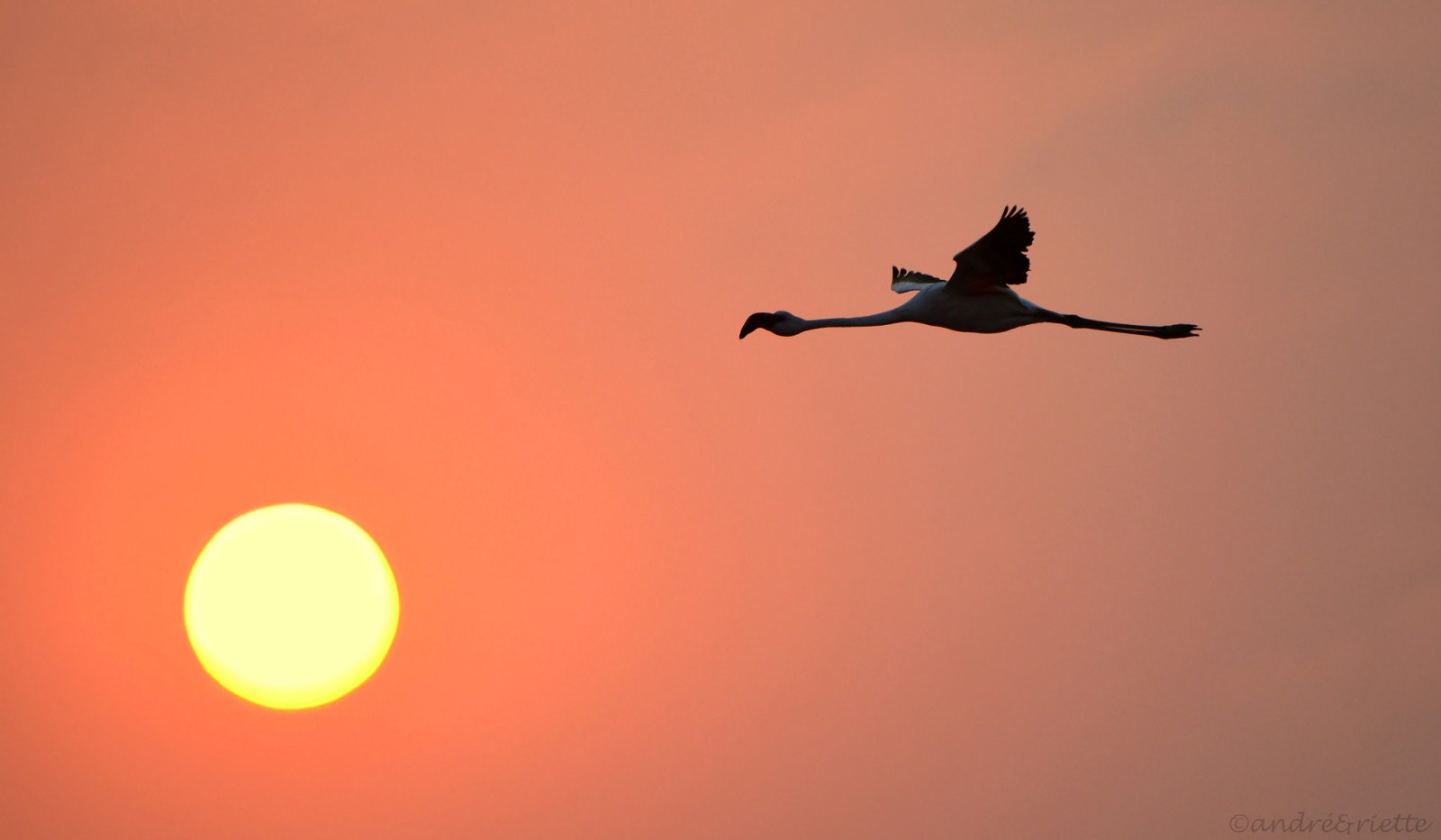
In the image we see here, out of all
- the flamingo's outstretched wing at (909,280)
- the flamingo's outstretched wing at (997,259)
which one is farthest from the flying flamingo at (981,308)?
the flamingo's outstretched wing at (909,280)

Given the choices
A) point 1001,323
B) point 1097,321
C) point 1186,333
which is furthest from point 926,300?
point 1186,333

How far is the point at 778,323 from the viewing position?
1455 centimetres

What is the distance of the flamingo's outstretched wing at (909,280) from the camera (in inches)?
717

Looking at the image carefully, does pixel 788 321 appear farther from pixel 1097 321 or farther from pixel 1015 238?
pixel 1097 321

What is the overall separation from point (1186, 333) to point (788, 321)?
5770 millimetres

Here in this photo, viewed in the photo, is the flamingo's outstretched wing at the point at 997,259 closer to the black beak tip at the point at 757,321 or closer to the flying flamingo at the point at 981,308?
the flying flamingo at the point at 981,308

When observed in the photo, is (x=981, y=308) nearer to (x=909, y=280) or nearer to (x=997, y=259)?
(x=997, y=259)

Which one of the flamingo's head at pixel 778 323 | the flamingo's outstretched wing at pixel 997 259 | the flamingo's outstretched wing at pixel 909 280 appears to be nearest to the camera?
the flamingo's outstretched wing at pixel 997 259

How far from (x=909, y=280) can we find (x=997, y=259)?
4.53 meters

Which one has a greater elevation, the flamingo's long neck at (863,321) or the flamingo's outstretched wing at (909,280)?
the flamingo's outstretched wing at (909,280)

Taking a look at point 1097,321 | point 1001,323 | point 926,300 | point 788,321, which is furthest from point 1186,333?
point 788,321

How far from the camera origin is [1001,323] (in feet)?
49.6

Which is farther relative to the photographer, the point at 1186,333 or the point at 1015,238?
the point at 1186,333

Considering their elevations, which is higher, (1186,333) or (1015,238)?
(1015,238)
